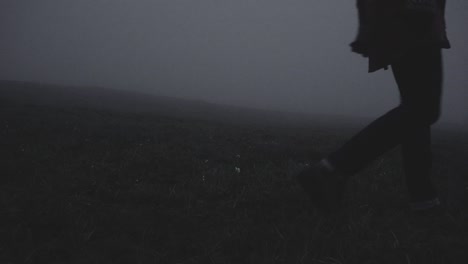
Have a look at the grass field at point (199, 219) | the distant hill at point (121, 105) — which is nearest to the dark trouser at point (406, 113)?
the grass field at point (199, 219)

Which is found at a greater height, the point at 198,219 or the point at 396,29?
the point at 396,29

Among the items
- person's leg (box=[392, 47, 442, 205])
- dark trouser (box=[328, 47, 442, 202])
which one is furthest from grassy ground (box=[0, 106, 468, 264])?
dark trouser (box=[328, 47, 442, 202])

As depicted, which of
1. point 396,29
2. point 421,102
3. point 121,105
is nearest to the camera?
point 396,29

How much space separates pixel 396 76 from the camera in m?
2.97

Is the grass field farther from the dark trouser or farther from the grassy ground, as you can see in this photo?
the dark trouser

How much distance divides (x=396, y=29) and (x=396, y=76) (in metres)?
0.50

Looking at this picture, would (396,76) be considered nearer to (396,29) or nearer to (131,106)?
(396,29)

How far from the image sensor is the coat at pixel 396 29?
2.64m

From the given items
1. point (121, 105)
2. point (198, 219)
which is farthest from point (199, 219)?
point (121, 105)

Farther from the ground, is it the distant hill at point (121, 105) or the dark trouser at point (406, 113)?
the dark trouser at point (406, 113)

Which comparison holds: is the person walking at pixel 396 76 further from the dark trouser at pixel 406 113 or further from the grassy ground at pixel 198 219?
the grassy ground at pixel 198 219

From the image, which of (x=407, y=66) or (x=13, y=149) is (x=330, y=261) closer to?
(x=407, y=66)

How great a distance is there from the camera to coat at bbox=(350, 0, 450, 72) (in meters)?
2.64

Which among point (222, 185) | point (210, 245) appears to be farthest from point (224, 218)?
point (222, 185)
